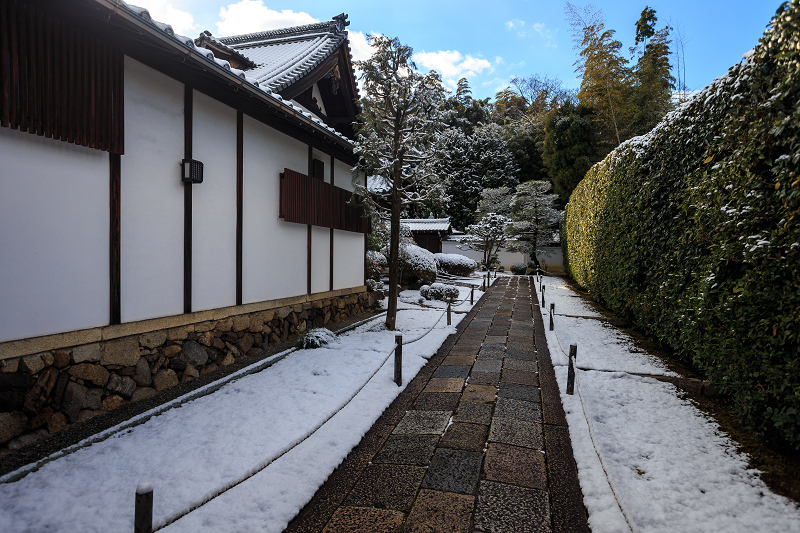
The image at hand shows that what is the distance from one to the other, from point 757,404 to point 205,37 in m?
11.2

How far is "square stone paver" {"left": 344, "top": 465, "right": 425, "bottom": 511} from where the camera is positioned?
2.82m

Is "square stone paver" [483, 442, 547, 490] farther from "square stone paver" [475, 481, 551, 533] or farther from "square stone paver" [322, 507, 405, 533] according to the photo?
"square stone paver" [322, 507, 405, 533]

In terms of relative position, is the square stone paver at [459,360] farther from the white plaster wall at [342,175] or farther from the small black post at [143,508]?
the white plaster wall at [342,175]

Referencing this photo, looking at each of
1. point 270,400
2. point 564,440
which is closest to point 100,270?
point 270,400

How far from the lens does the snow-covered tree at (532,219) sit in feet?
95.8

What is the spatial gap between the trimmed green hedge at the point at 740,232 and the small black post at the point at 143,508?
399 cm

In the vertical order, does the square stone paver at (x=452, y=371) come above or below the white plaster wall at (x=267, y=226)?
below

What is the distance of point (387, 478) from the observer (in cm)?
313

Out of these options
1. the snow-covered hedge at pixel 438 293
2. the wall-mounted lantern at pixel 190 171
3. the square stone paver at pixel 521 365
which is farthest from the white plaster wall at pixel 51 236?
the snow-covered hedge at pixel 438 293

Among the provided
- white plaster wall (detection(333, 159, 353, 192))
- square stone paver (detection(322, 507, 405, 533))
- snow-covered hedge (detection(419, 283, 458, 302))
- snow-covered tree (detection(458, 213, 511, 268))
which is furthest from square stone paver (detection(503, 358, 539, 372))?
snow-covered tree (detection(458, 213, 511, 268))

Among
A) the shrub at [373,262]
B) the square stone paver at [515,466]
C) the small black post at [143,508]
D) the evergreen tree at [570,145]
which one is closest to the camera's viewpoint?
the small black post at [143,508]

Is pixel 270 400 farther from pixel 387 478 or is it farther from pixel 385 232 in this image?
pixel 385 232

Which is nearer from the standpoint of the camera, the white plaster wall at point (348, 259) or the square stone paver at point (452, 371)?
the square stone paver at point (452, 371)

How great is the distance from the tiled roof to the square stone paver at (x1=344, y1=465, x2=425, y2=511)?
7132 millimetres
